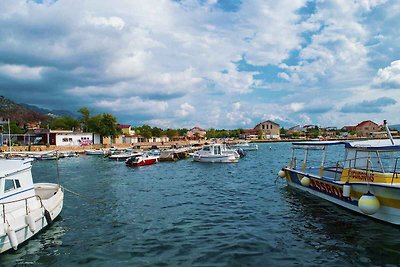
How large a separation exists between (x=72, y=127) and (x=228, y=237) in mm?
140898

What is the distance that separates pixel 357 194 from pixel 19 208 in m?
17.0

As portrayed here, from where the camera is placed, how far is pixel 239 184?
105ft

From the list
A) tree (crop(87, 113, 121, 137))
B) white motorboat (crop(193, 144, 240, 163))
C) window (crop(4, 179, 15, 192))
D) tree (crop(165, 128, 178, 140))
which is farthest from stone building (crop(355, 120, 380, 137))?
window (crop(4, 179, 15, 192))

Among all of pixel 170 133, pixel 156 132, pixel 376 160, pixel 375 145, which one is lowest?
pixel 376 160

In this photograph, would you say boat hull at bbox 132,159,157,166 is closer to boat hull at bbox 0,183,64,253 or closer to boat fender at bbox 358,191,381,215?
boat hull at bbox 0,183,64,253

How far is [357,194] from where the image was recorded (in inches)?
711

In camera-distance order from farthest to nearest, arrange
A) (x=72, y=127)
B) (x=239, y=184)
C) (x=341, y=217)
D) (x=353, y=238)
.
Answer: (x=72, y=127) < (x=239, y=184) < (x=341, y=217) < (x=353, y=238)

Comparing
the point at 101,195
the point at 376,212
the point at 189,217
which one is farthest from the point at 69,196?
the point at 376,212

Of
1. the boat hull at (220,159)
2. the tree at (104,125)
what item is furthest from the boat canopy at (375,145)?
the tree at (104,125)

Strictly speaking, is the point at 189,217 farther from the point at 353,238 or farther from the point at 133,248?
the point at 353,238

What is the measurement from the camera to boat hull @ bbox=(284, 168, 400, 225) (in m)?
15.6

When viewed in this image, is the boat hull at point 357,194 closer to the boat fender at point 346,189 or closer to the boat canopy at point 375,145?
the boat fender at point 346,189

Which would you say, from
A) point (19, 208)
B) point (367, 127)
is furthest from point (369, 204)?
point (367, 127)

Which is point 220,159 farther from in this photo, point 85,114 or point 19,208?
point 85,114
